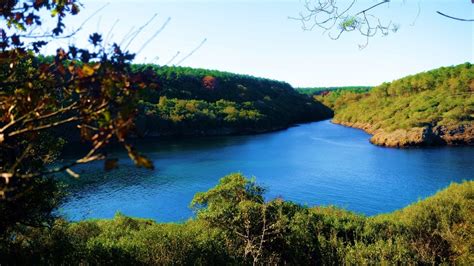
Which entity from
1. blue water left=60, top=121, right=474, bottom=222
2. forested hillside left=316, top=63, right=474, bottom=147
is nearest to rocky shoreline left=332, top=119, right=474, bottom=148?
forested hillside left=316, top=63, right=474, bottom=147

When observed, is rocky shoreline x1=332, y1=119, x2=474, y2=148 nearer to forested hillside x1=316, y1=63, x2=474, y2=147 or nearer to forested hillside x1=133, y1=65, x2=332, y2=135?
forested hillside x1=316, y1=63, x2=474, y2=147

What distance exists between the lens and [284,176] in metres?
58.3

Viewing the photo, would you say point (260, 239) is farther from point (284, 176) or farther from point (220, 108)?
point (220, 108)

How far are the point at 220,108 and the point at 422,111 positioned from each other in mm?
61333

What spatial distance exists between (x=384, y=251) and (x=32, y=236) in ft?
45.4

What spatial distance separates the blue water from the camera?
44.5 metres

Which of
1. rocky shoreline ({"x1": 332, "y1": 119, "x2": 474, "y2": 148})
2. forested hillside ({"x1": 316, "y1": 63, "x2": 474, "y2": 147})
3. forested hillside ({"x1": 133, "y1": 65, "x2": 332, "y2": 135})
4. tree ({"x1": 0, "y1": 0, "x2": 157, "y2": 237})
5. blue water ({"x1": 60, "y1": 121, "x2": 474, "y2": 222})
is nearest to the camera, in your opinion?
tree ({"x1": 0, "y1": 0, "x2": 157, "y2": 237})

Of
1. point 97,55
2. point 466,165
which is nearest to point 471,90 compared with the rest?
point 466,165

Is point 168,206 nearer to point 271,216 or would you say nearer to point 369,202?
point 369,202

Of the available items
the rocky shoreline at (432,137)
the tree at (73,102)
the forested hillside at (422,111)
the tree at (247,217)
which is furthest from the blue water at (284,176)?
the tree at (73,102)

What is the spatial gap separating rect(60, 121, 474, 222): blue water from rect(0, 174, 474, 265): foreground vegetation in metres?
17.7

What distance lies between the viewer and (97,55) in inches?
203

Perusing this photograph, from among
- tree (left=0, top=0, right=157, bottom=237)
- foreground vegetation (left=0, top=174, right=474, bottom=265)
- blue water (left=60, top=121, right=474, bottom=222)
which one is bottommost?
blue water (left=60, top=121, right=474, bottom=222)

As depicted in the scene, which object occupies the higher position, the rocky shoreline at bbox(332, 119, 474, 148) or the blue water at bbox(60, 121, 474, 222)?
the rocky shoreline at bbox(332, 119, 474, 148)
